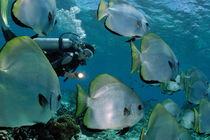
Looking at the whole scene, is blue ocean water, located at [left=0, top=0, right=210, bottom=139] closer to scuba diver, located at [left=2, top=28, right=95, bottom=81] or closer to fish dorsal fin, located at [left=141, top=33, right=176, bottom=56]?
scuba diver, located at [left=2, top=28, right=95, bottom=81]

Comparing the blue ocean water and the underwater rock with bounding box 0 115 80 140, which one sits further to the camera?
the blue ocean water

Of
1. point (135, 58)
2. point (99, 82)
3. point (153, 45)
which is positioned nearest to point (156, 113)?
point (99, 82)

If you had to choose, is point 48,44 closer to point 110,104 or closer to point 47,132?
point 47,132

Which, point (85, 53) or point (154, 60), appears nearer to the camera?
point (154, 60)

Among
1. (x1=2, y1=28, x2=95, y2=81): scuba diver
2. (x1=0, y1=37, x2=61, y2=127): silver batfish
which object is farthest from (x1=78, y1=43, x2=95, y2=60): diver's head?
(x1=0, y1=37, x2=61, y2=127): silver batfish

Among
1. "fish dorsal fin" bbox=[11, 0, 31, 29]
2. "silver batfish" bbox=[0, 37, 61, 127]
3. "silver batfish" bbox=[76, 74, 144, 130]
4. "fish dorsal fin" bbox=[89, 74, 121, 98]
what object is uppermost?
"fish dorsal fin" bbox=[11, 0, 31, 29]

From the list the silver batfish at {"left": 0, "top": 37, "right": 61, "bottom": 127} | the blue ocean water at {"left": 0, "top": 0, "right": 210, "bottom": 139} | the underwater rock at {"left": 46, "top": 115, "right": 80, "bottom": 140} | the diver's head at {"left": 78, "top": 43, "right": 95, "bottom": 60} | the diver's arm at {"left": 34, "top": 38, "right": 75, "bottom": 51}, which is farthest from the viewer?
the blue ocean water at {"left": 0, "top": 0, "right": 210, "bottom": 139}

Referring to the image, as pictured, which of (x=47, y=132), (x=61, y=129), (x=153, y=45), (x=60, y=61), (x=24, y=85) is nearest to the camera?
(x=24, y=85)

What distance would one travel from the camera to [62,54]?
21.1 feet

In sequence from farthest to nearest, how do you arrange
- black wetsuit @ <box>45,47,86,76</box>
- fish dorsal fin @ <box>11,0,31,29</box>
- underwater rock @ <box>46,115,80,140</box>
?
black wetsuit @ <box>45,47,86,76</box> → underwater rock @ <box>46,115,80,140</box> → fish dorsal fin @ <box>11,0,31,29</box>

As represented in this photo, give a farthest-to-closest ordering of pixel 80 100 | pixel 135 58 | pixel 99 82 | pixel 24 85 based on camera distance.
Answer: pixel 135 58 < pixel 99 82 < pixel 80 100 < pixel 24 85

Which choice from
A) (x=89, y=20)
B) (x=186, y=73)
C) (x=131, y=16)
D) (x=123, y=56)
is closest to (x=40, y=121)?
(x=131, y=16)

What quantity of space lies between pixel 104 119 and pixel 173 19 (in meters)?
23.2

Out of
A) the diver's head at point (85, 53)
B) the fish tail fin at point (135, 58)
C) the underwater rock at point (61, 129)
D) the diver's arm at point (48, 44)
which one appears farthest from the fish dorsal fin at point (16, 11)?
the diver's head at point (85, 53)
